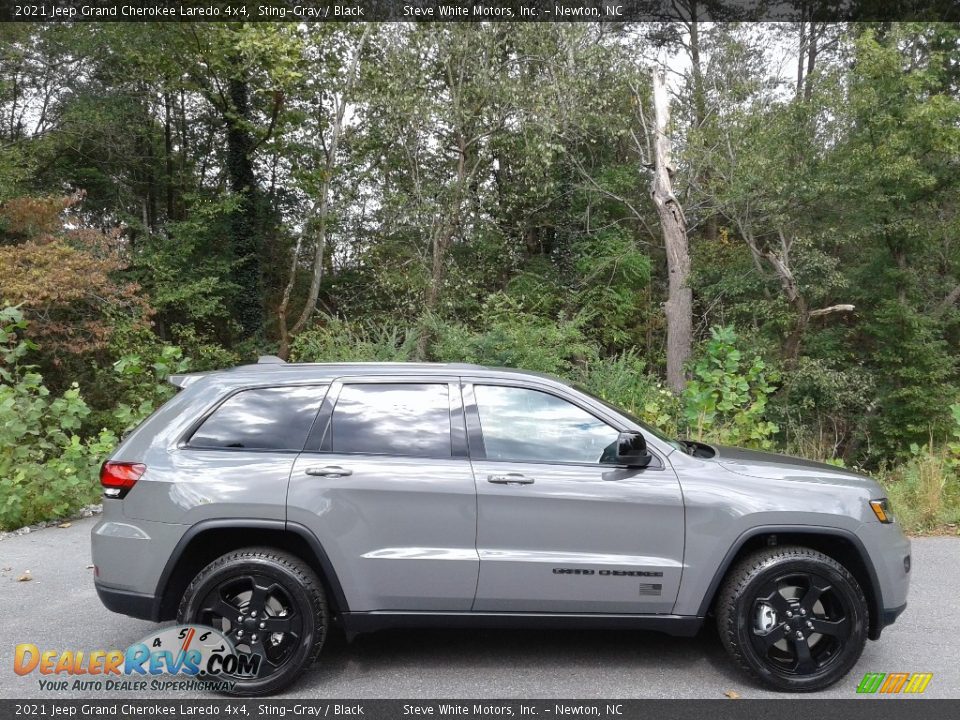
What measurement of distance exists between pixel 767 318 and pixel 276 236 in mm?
14537

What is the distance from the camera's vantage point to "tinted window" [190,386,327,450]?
13.4 ft

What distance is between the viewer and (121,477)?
4.01 meters

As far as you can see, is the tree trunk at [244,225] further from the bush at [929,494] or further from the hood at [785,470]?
the hood at [785,470]

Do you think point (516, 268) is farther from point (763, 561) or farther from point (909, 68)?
point (763, 561)

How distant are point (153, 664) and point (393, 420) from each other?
1.88 meters

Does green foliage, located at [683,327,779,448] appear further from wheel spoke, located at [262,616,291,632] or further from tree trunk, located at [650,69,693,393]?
tree trunk, located at [650,69,693,393]

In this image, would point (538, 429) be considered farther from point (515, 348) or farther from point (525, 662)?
point (515, 348)

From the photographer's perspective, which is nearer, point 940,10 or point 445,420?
point 445,420

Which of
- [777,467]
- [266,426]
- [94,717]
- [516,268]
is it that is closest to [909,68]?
[516,268]

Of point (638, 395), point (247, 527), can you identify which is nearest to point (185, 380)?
point (247, 527)

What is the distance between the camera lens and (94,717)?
369 centimetres

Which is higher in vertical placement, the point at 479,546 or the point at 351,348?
the point at 351,348

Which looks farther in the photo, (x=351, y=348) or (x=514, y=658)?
(x=351, y=348)

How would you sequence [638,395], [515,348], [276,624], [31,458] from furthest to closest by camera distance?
1. [515,348]
2. [638,395]
3. [31,458]
4. [276,624]
